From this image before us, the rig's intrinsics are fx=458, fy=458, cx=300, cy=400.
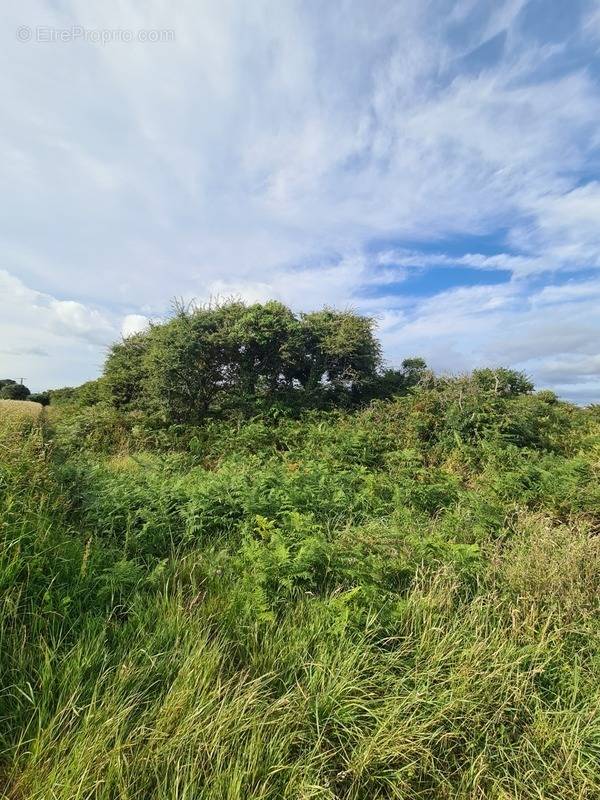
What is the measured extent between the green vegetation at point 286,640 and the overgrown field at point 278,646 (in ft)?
0.05

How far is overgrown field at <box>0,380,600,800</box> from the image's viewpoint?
229cm

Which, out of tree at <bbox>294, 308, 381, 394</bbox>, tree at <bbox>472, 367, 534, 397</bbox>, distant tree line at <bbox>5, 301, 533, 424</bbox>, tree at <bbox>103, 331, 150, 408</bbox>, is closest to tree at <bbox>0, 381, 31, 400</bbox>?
tree at <bbox>103, 331, 150, 408</bbox>

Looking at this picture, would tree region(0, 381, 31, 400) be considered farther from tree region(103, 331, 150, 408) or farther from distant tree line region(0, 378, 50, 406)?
tree region(103, 331, 150, 408)

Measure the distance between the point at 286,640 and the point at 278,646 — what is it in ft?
0.29

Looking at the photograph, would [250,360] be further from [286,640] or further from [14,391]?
[14,391]

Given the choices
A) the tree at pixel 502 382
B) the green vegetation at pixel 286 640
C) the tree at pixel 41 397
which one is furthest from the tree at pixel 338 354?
the tree at pixel 41 397

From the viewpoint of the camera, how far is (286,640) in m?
3.04

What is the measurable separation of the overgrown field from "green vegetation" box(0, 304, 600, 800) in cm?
2

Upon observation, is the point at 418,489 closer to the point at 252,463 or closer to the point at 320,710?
the point at 252,463

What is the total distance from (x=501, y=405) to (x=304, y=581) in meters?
8.14

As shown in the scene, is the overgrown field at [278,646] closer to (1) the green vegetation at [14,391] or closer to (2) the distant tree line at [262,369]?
(2) the distant tree line at [262,369]

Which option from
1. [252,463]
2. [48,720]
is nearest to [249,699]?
[48,720]

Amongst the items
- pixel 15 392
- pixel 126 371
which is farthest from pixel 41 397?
pixel 126 371

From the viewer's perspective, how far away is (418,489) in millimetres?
6238
